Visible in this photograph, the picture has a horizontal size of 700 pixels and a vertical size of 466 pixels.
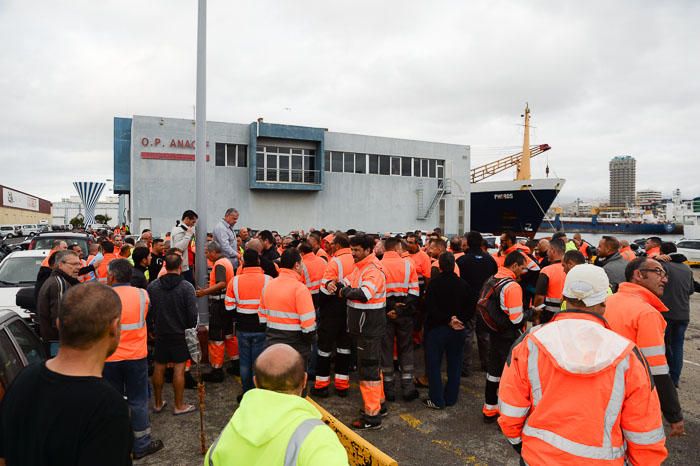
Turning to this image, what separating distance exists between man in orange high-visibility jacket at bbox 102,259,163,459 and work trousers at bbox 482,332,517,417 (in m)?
3.73

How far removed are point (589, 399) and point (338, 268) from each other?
4.20m

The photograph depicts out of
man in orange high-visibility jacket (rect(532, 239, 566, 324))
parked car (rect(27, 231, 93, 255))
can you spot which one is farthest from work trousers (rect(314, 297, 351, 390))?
parked car (rect(27, 231, 93, 255))

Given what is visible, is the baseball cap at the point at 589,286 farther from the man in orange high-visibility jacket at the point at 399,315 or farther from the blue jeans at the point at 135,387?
the blue jeans at the point at 135,387

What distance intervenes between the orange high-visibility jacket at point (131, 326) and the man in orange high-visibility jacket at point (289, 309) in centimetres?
126

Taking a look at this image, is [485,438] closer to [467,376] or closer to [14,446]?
[467,376]

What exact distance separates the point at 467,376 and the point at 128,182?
84.0ft

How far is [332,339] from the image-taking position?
5.95 meters

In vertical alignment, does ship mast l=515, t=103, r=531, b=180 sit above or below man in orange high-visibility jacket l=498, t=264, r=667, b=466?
above

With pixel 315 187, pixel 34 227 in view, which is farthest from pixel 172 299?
pixel 34 227

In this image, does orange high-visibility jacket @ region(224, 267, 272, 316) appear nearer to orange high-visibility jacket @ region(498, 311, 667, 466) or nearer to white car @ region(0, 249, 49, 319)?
orange high-visibility jacket @ region(498, 311, 667, 466)

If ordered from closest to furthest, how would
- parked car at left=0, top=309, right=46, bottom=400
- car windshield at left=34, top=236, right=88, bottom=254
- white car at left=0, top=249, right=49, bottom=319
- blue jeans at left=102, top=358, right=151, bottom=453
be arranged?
parked car at left=0, top=309, right=46, bottom=400 < blue jeans at left=102, top=358, right=151, bottom=453 < white car at left=0, top=249, right=49, bottom=319 < car windshield at left=34, top=236, right=88, bottom=254

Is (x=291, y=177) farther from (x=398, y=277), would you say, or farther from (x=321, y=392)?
(x=321, y=392)

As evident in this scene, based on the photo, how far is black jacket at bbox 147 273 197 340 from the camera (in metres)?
4.98

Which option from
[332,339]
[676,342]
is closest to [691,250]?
[676,342]
